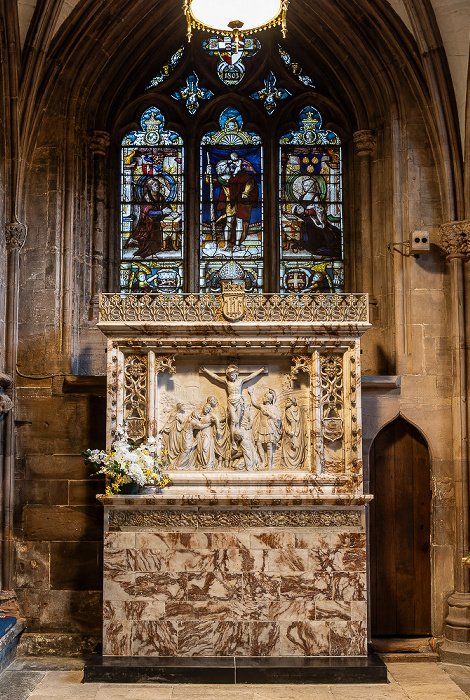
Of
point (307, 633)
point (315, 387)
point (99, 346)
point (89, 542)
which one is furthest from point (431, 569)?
point (99, 346)

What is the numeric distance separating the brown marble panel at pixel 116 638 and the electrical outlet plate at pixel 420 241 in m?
5.13

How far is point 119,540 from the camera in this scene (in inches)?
322

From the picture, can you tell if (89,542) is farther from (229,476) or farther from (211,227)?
(211,227)

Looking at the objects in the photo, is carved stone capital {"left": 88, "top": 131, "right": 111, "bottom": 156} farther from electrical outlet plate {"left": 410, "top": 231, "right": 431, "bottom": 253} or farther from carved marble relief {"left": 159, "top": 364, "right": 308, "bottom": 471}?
electrical outlet plate {"left": 410, "top": 231, "right": 431, "bottom": 253}

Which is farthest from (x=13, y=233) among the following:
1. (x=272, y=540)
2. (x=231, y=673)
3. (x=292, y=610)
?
(x=231, y=673)

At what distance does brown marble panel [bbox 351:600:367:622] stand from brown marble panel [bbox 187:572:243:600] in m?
1.13

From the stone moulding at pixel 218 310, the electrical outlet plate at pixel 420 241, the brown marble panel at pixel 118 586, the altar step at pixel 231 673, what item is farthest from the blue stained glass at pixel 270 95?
the altar step at pixel 231 673

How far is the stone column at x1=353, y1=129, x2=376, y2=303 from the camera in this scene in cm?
996

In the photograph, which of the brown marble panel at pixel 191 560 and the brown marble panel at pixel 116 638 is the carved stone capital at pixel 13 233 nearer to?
the brown marble panel at pixel 191 560

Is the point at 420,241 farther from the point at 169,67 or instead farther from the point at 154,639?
the point at 154,639

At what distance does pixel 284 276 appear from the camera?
10391mm

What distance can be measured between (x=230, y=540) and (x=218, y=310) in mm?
2354

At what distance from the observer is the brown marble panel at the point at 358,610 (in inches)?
318

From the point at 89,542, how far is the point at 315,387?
3.12m
